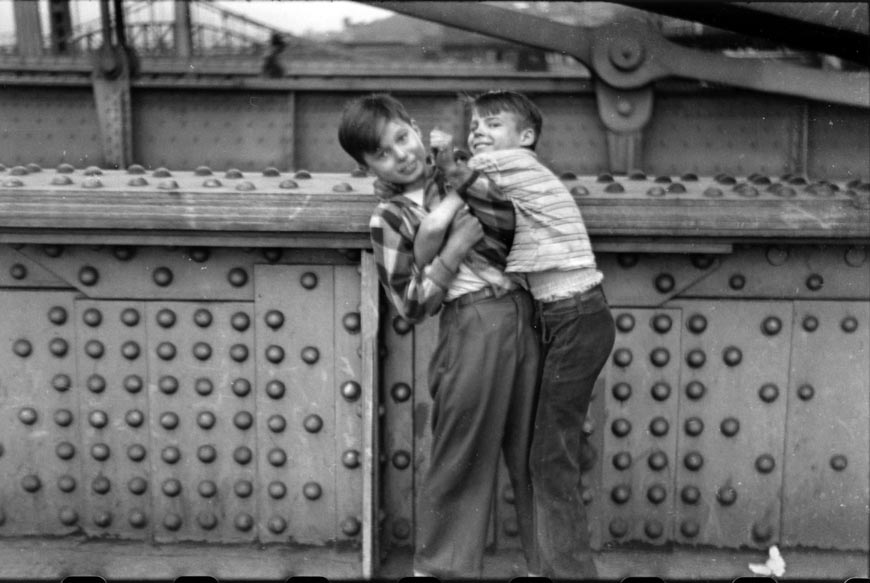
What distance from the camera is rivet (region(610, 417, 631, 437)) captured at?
282 centimetres

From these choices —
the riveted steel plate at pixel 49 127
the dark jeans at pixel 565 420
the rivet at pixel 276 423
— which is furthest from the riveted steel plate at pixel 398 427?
the riveted steel plate at pixel 49 127

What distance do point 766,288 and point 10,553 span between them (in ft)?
8.35

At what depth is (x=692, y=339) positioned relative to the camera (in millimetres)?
2814

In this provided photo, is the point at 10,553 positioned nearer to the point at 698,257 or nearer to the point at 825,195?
the point at 698,257

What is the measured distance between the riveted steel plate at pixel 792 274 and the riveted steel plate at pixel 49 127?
16.5 feet

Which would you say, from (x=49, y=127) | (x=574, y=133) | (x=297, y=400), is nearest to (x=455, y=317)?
(x=297, y=400)

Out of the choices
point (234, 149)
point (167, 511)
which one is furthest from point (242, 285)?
point (234, 149)

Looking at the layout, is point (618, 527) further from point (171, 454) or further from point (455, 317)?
point (171, 454)

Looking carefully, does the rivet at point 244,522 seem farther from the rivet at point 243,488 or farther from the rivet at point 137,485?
the rivet at point 137,485

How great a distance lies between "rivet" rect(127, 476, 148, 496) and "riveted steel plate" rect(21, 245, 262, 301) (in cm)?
59

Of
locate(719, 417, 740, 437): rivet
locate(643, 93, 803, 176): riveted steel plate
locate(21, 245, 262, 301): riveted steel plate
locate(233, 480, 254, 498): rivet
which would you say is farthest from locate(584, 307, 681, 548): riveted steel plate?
locate(643, 93, 803, 176): riveted steel plate

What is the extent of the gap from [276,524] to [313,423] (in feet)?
1.19

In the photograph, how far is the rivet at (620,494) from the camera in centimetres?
284

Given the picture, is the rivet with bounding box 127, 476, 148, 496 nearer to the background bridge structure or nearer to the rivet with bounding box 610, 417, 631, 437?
the background bridge structure
